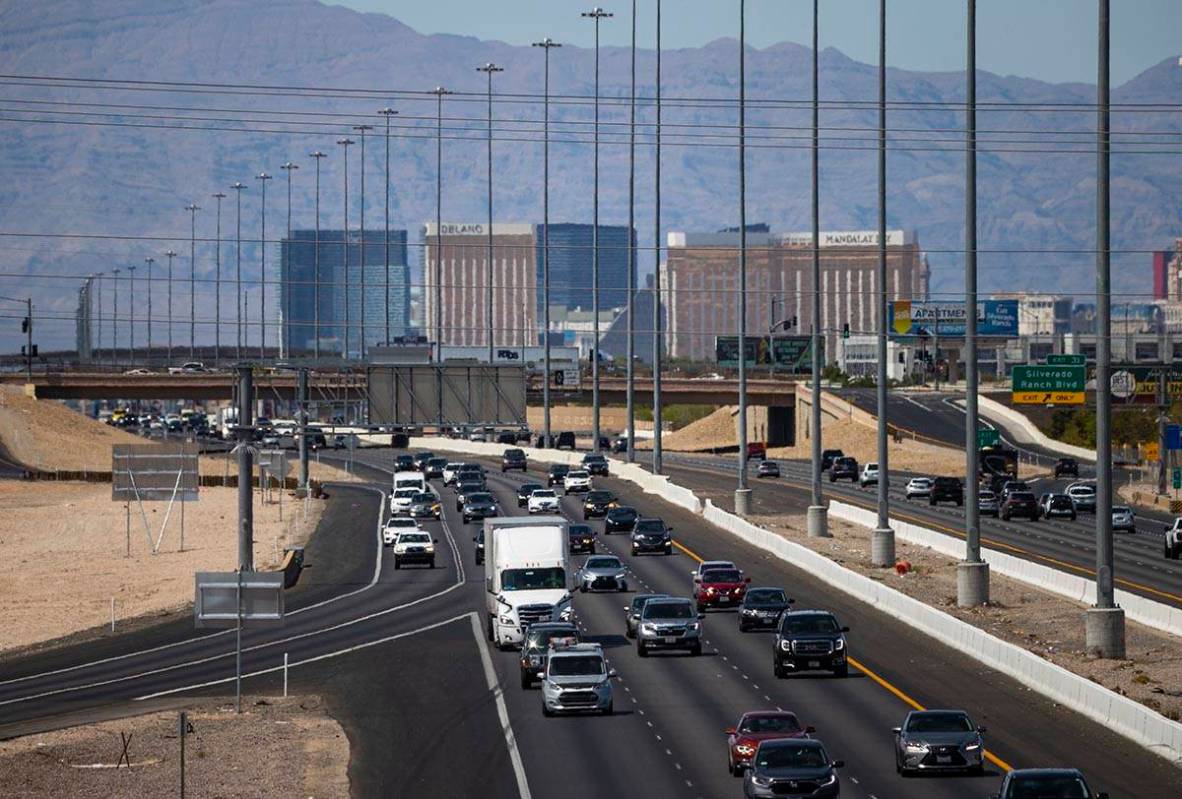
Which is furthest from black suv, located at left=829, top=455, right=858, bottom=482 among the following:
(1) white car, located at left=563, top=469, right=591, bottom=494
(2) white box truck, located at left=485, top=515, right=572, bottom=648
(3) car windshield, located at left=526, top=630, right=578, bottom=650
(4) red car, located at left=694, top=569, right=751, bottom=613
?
(3) car windshield, located at left=526, top=630, right=578, bottom=650

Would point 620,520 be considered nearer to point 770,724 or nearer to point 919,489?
point 919,489

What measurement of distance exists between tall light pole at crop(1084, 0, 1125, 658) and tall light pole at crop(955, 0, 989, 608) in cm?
910

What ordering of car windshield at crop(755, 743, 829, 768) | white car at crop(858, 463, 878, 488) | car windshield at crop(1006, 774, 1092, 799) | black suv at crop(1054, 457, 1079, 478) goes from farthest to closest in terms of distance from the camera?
black suv at crop(1054, 457, 1079, 478) < white car at crop(858, 463, 878, 488) < car windshield at crop(755, 743, 829, 768) < car windshield at crop(1006, 774, 1092, 799)

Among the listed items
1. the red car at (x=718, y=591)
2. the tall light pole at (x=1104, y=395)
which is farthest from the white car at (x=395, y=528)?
the tall light pole at (x=1104, y=395)

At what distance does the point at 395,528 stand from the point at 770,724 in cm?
5801

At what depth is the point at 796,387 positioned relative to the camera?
186 m

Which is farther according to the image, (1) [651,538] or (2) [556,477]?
(2) [556,477]

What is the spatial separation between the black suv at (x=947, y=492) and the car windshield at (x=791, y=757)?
78842 mm

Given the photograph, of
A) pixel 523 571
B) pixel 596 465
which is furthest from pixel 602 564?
pixel 596 465

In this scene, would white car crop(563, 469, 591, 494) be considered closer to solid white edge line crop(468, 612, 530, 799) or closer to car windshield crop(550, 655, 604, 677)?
solid white edge line crop(468, 612, 530, 799)

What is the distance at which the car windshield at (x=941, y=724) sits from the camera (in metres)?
37.2

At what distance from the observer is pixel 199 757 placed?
4166 cm

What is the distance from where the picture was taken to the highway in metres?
38.0

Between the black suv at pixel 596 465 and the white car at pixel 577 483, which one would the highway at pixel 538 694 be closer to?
the white car at pixel 577 483
